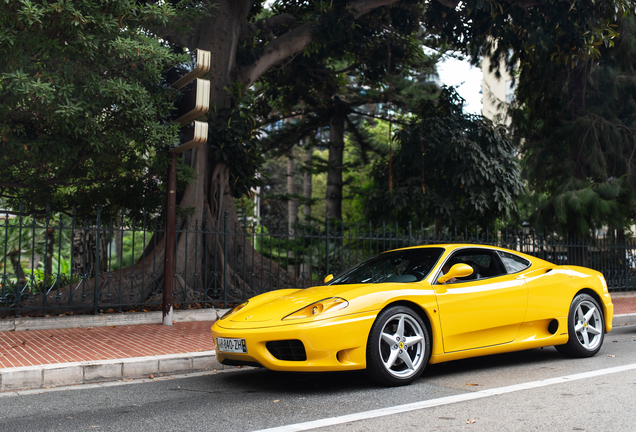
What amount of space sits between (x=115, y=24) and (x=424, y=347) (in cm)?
552

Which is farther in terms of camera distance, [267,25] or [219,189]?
[267,25]

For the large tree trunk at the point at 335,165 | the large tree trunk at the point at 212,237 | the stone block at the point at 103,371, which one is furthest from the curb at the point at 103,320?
the large tree trunk at the point at 335,165

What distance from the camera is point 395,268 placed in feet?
18.9

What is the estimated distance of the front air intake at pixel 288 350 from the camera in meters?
4.59

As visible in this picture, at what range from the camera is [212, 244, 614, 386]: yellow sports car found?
4621 millimetres

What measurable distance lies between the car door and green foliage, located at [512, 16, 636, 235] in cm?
919

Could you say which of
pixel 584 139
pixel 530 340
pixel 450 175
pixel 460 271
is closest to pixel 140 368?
→ pixel 460 271

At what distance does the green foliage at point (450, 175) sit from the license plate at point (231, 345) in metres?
10.1

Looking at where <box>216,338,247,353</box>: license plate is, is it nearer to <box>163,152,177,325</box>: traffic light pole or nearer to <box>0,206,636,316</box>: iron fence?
<box>0,206,636,316</box>: iron fence

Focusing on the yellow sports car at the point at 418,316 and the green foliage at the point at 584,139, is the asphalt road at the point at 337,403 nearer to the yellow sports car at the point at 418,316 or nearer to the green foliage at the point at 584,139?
the yellow sports car at the point at 418,316

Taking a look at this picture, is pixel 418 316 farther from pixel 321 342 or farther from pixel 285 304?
pixel 285 304

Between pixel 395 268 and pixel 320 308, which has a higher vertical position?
pixel 395 268

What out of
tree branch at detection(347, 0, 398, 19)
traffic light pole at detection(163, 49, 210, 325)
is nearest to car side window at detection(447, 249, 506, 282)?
traffic light pole at detection(163, 49, 210, 325)

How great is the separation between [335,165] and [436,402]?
1514 cm
